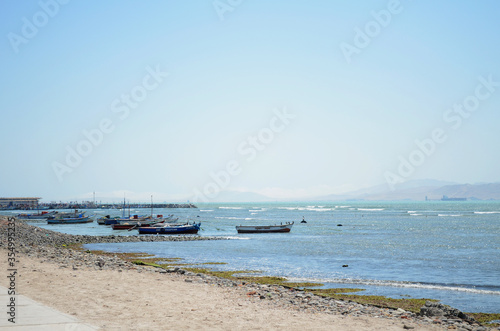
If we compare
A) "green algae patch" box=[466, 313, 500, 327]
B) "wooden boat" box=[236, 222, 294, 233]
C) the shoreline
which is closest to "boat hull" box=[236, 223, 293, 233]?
"wooden boat" box=[236, 222, 294, 233]

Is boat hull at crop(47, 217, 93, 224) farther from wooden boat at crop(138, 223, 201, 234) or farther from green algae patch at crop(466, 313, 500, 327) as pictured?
green algae patch at crop(466, 313, 500, 327)

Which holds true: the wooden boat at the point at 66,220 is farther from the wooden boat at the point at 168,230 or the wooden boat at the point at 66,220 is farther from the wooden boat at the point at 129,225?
the wooden boat at the point at 168,230

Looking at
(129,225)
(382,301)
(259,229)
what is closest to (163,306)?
(382,301)

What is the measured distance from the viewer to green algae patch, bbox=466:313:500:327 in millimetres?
15019

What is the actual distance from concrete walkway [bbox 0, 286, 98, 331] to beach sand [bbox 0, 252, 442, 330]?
1.65ft

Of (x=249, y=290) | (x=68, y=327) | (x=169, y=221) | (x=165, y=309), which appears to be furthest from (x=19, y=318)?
(x=169, y=221)

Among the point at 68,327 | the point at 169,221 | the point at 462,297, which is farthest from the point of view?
the point at 169,221

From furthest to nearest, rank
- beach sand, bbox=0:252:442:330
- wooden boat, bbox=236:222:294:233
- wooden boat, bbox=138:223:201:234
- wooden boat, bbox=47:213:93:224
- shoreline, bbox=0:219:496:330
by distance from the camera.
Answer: wooden boat, bbox=47:213:93:224 < wooden boat, bbox=236:222:294:233 < wooden boat, bbox=138:223:201:234 < shoreline, bbox=0:219:496:330 < beach sand, bbox=0:252:442:330

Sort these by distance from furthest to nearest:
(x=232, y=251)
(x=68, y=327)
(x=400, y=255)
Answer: (x=232, y=251), (x=400, y=255), (x=68, y=327)

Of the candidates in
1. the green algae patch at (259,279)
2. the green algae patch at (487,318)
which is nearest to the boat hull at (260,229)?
the green algae patch at (259,279)

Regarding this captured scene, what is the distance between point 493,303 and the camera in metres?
18.8

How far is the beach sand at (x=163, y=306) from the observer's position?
1088cm

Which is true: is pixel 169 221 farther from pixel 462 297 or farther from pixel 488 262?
pixel 462 297

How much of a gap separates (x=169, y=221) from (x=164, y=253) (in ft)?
173
